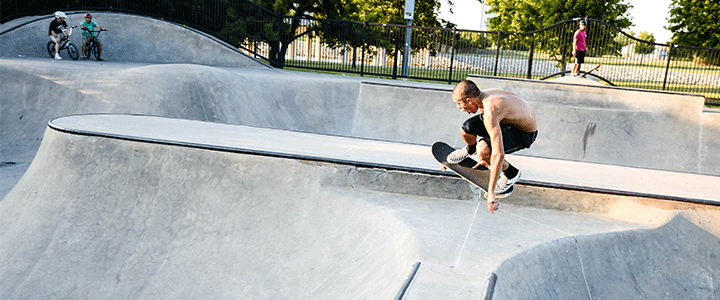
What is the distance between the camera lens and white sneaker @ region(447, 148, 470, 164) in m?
5.07

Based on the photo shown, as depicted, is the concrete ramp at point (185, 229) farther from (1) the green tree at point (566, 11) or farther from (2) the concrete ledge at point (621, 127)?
(1) the green tree at point (566, 11)

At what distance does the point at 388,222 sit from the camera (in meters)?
4.60

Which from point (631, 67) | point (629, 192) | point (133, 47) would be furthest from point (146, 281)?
point (631, 67)

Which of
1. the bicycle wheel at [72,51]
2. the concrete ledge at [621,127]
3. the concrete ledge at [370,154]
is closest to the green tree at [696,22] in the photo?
the concrete ledge at [621,127]

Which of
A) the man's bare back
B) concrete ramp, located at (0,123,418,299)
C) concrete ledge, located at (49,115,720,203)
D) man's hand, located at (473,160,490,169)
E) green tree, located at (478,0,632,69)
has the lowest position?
concrete ramp, located at (0,123,418,299)

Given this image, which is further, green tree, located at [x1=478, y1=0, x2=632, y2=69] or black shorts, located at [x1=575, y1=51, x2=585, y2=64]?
green tree, located at [x1=478, y1=0, x2=632, y2=69]

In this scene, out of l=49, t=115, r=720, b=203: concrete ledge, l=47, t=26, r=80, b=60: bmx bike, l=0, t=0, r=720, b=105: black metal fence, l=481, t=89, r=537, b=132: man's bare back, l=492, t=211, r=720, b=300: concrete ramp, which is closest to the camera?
l=492, t=211, r=720, b=300: concrete ramp

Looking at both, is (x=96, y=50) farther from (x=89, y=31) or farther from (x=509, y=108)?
(x=509, y=108)

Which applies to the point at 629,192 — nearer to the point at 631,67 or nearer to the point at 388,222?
the point at 388,222

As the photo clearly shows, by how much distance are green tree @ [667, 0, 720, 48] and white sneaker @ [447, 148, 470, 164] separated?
106ft

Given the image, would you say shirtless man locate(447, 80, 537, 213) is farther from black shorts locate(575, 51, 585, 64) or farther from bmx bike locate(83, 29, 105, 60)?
bmx bike locate(83, 29, 105, 60)

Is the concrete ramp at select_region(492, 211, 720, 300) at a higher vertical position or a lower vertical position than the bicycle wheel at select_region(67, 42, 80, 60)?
lower

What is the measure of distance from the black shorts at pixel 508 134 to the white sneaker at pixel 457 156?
254mm

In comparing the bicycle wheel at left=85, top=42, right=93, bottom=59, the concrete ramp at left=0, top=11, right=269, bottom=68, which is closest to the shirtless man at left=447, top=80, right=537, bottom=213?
the concrete ramp at left=0, top=11, right=269, bottom=68
